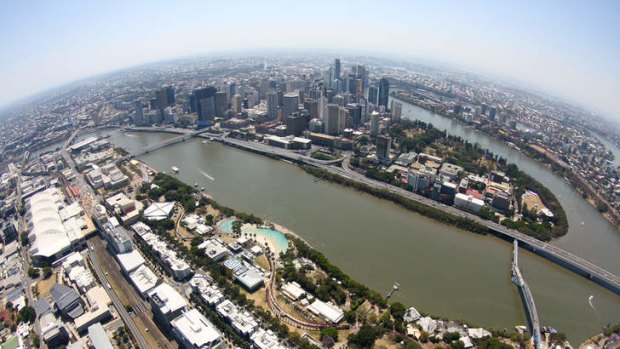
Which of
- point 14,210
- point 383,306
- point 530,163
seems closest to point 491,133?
point 530,163

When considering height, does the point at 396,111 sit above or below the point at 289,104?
below

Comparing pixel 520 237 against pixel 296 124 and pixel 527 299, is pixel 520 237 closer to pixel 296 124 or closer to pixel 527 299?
pixel 527 299

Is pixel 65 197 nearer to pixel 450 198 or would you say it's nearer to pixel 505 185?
pixel 450 198

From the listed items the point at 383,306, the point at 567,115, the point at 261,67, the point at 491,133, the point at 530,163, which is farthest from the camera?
the point at 261,67

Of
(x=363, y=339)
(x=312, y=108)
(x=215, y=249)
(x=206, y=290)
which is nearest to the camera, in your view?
(x=363, y=339)

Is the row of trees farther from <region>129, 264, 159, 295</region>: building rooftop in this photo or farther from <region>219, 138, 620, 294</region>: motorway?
<region>129, 264, 159, 295</region>: building rooftop

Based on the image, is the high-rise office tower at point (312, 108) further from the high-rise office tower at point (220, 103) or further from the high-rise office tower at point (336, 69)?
the high-rise office tower at point (336, 69)

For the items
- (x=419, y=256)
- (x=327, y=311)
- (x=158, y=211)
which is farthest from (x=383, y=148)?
(x=158, y=211)

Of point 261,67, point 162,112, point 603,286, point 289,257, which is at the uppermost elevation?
point 261,67

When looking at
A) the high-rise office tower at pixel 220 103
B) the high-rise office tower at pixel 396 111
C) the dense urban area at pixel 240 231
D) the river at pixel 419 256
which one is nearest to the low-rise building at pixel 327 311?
the dense urban area at pixel 240 231
